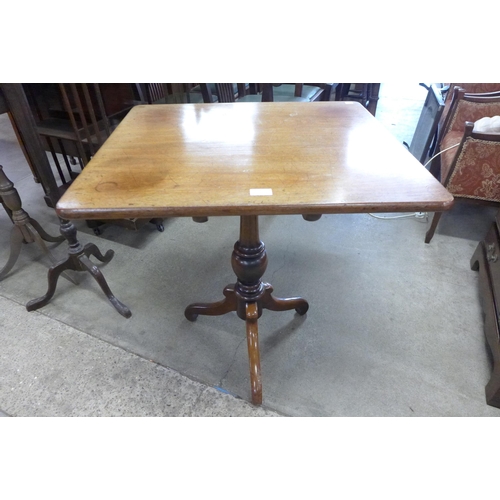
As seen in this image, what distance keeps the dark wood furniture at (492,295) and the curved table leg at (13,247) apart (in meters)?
2.10

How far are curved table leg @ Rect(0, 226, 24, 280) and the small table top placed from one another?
94cm

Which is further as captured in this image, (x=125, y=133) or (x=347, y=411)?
(x=347, y=411)

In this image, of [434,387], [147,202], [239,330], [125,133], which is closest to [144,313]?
[239,330]

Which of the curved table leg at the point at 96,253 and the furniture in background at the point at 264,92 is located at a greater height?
the furniture in background at the point at 264,92

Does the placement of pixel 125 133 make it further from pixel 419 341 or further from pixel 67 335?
pixel 419 341

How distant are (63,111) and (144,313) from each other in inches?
56.5

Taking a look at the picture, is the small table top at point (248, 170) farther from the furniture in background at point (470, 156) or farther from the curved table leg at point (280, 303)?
the furniture in background at point (470, 156)

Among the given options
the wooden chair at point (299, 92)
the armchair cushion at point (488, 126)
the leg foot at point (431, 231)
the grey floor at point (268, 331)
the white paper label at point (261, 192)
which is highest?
the white paper label at point (261, 192)

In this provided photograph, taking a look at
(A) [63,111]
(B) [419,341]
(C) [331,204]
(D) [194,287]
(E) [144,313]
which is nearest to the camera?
(C) [331,204]

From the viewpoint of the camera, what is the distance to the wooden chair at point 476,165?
1.61m

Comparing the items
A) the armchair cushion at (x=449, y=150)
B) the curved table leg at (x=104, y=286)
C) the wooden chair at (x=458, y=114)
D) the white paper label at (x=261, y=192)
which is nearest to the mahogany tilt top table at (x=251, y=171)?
the white paper label at (x=261, y=192)

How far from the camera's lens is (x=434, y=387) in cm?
123

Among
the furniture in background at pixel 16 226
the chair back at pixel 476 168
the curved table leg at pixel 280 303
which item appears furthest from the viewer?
the chair back at pixel 476 168

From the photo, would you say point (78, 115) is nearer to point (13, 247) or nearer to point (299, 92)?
point (13, 247)
